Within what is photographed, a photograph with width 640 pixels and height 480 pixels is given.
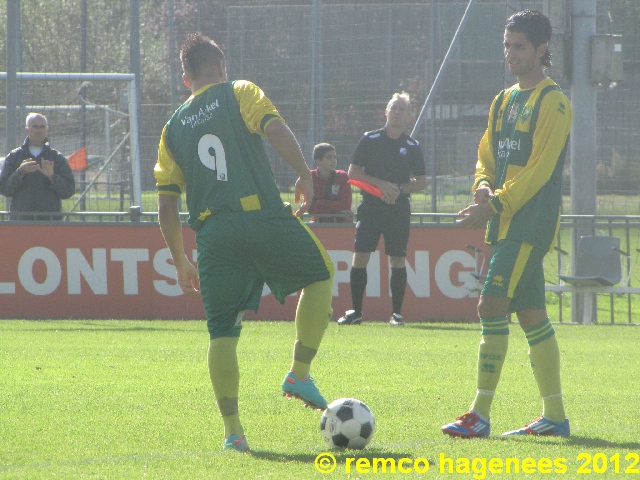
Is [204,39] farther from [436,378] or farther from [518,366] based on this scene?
[518,366]

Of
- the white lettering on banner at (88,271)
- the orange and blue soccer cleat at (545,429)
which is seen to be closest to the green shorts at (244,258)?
the orange and blue soccer cleat at (545,429)

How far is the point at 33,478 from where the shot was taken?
4.22 m

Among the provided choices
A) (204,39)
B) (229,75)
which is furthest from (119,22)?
(204,39)

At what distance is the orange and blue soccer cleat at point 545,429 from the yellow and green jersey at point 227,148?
164 centimetres

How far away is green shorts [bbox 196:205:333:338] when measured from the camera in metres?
4.96

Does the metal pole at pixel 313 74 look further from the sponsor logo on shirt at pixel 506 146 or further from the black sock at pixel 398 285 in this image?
the sponsor logo on shirt at pixel 506 146

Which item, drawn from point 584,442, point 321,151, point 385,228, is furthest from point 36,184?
point 584,442

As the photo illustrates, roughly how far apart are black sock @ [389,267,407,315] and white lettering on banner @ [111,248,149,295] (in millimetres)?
2982

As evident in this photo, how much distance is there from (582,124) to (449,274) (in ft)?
7.95

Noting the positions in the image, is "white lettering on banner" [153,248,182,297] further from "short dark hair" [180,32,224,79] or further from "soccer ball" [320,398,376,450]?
"soccer ball" [320,398,376,450]

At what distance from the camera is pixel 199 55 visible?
5.04 meters

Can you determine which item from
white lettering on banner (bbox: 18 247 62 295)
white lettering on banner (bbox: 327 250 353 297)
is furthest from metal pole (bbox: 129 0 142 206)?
white lettering on banner (bbox: 327 250 353 297)

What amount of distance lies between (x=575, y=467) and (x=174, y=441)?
1880 millimetres

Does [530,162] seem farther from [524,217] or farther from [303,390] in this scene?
[303,390]
